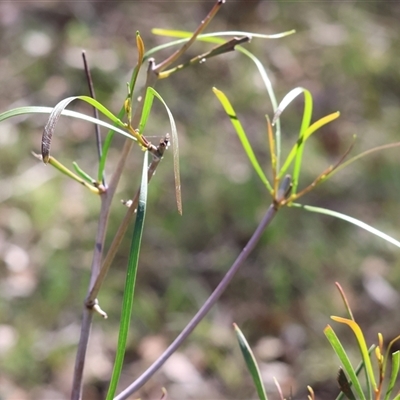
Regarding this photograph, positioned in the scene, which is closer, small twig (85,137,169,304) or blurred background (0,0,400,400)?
small twig (85,137,169,304)

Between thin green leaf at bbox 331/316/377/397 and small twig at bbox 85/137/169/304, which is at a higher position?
A: small twig at bbox 85/137/169/304

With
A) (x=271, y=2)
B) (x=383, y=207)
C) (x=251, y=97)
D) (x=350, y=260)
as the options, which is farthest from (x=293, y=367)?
(x=271, y=2)

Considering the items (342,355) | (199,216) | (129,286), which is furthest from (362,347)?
(199,216)

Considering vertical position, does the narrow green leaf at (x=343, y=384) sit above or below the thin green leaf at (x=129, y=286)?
below

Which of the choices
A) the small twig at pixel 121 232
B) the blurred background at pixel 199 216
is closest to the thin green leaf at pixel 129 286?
the small twig at pixel 121 232

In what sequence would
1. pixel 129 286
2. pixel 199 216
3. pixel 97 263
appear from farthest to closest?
1. pixel 199 216
2. pixel 97 263
3. pixel 129 286

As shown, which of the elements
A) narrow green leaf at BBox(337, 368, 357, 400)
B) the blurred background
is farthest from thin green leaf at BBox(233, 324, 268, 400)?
the blurred background

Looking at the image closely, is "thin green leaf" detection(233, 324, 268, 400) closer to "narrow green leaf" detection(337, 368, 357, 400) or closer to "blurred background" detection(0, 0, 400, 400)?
"narrow green leaf" detection(337, 368, 357, 400)

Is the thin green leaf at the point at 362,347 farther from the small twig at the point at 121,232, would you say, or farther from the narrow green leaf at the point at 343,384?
the small twig at the point at 121,232

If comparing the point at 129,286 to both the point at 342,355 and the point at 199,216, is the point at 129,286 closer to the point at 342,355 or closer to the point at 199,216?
the point at 342,355
